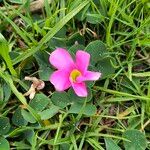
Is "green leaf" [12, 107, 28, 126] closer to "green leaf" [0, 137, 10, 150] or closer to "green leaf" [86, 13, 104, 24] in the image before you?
"green leaf" [0, 137, 10, 150]

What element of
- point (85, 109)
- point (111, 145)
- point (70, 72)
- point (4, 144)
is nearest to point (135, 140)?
point (111, 145)

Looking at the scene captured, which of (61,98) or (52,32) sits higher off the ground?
(52,32)

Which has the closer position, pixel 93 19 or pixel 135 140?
pixel 135 140

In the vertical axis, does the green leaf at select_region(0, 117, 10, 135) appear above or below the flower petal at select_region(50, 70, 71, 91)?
below

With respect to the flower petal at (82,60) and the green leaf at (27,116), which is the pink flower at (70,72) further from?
the green leaf at (27,116)

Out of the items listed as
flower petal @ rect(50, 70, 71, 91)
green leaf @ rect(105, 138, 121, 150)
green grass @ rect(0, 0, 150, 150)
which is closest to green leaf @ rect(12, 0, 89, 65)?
green grass @ rect(0, 0, 150, 150)

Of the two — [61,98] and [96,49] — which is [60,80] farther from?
[96,49]

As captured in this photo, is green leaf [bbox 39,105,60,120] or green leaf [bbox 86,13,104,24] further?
green leaf [bbox 86,13,104,24]

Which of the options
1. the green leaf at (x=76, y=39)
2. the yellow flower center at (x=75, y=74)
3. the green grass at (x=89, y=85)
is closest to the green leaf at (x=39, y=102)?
the green grass at (x=89, y=85)
